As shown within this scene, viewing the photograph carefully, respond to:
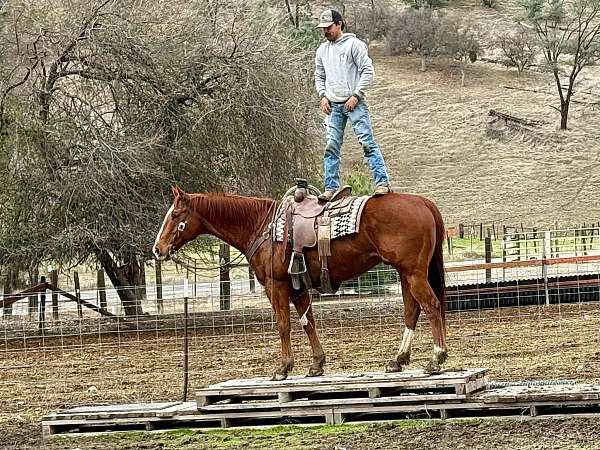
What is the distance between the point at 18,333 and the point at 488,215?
2741 cm

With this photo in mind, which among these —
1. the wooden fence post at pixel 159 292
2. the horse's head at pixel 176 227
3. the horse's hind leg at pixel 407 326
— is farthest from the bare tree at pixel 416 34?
the horse's hind leg at pixel 407 326

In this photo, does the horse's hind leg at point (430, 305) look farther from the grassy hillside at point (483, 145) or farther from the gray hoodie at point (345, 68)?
the grassy hillside at point (483, 145)

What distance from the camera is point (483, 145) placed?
52406mm

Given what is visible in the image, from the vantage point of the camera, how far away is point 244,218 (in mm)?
9945

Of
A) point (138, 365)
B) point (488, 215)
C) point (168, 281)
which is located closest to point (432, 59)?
point (488, 215)

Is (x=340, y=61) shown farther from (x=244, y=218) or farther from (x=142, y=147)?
(x=142, y=147)

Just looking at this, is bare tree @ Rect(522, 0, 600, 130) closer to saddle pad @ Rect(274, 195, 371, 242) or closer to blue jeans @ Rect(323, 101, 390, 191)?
blue jeans @ Rect(323, 101, 390, 191)

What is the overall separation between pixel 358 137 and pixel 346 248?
3.68ft

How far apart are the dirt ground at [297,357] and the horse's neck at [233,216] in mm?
1952

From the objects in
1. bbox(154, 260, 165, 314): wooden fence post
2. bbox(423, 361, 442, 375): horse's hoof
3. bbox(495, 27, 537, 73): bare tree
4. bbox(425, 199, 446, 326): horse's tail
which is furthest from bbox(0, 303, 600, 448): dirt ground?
bbox(495, 27, 537, 73): bare tree

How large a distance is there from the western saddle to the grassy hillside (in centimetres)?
3316

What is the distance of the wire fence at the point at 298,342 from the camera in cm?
1183

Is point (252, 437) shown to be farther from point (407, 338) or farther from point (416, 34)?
point (416, 34)

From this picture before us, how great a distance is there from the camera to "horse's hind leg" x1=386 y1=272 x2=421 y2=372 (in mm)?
9258
